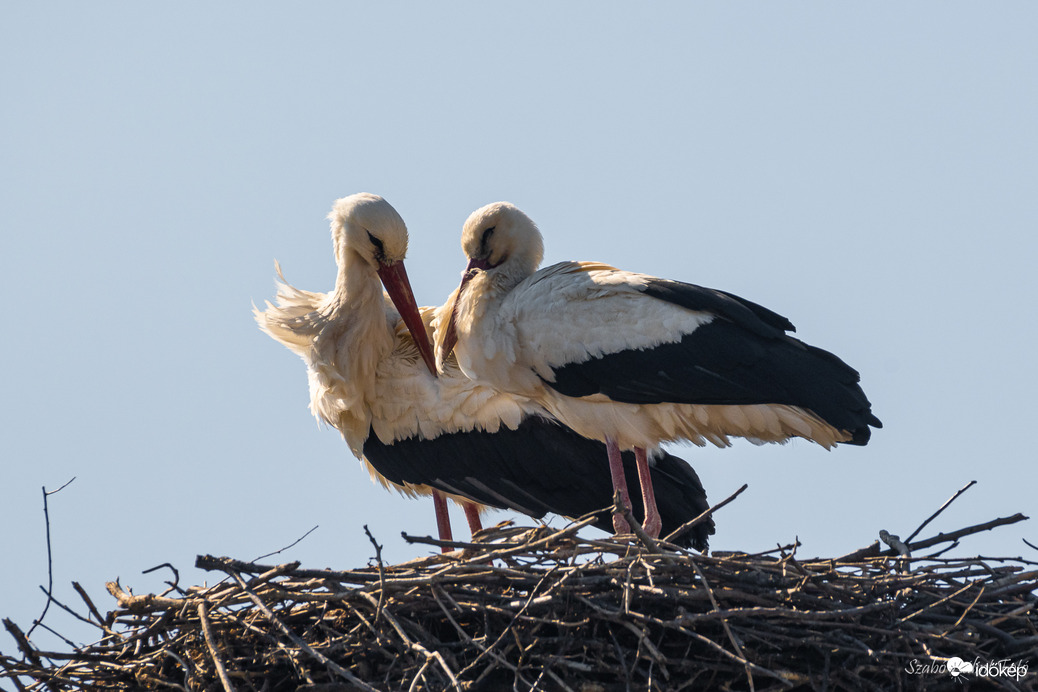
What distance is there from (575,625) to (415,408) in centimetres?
238

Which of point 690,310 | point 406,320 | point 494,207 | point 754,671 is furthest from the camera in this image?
point 406,320

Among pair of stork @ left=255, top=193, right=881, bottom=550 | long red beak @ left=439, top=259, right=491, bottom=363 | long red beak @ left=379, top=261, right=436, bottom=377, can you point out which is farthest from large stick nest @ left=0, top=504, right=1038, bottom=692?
long red beak @ left=379, top=261, right=436, bottom=377

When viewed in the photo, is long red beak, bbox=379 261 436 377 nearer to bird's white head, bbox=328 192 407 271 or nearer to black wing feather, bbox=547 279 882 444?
bird's white head, bbox=328 192 407 271

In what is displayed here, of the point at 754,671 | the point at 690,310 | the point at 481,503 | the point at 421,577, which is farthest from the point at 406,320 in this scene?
the point at 754,671

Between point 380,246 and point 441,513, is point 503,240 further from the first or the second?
point 441,513

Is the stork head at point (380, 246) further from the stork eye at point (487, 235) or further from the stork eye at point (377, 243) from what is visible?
the stork eye at point (487, 235)

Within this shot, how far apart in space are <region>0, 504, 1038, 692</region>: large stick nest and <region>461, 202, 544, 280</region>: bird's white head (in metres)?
1.56

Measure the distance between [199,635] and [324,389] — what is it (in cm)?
202

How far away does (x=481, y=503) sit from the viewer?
6250 millimetres

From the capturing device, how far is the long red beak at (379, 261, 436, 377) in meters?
6.02

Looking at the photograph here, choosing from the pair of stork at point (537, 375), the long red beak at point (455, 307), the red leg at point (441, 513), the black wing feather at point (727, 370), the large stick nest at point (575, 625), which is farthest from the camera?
the red leg at point (441, 513)

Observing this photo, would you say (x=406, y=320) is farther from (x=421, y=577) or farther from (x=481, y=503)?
(x=421, y=577)


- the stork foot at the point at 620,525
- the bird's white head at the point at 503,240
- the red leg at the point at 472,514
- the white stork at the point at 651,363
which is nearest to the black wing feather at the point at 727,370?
the white stork at the point at 651,363

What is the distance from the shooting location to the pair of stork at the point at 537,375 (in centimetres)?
513
